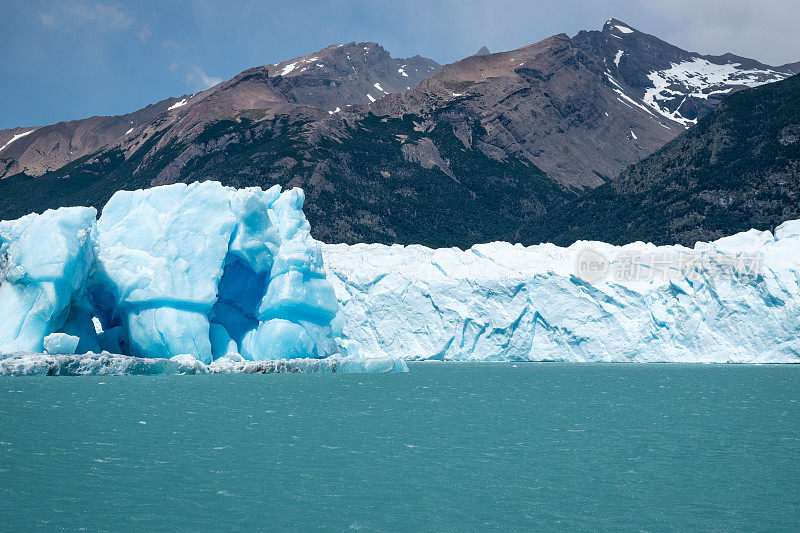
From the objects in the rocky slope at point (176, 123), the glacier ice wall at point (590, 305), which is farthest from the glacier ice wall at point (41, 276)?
the rocky slope at point (176, 123)

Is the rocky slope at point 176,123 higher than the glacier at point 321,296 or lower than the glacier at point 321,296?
higher

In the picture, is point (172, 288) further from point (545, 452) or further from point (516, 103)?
point (516, 103)

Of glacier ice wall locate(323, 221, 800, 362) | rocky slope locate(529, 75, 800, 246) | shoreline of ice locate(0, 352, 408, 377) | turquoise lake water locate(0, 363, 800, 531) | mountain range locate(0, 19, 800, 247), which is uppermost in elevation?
mountain range locate(0, 19, 800, 247)

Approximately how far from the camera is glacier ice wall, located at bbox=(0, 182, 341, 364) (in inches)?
1069

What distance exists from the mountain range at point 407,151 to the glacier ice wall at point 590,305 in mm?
33976

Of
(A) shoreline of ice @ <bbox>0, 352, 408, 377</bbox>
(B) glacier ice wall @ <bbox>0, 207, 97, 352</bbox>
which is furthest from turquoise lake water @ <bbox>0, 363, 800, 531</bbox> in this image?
(B) glacier ice wall @ <bbox>0, 207, 97, 352</bbox>

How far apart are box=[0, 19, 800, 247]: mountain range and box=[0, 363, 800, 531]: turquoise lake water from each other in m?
57.5

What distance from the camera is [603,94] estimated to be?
18225cm

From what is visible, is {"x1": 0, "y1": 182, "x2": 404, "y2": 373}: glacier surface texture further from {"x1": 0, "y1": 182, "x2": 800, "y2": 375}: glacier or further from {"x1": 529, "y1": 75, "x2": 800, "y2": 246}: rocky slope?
{"x1": 529, "y1": 75, "x2": 800, "y2": 246}: rocky slope

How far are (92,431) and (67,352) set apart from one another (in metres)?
12.9

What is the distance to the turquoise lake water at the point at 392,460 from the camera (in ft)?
32.9

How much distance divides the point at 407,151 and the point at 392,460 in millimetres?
118121

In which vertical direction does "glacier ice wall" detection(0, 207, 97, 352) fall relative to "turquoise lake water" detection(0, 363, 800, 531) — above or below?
above
